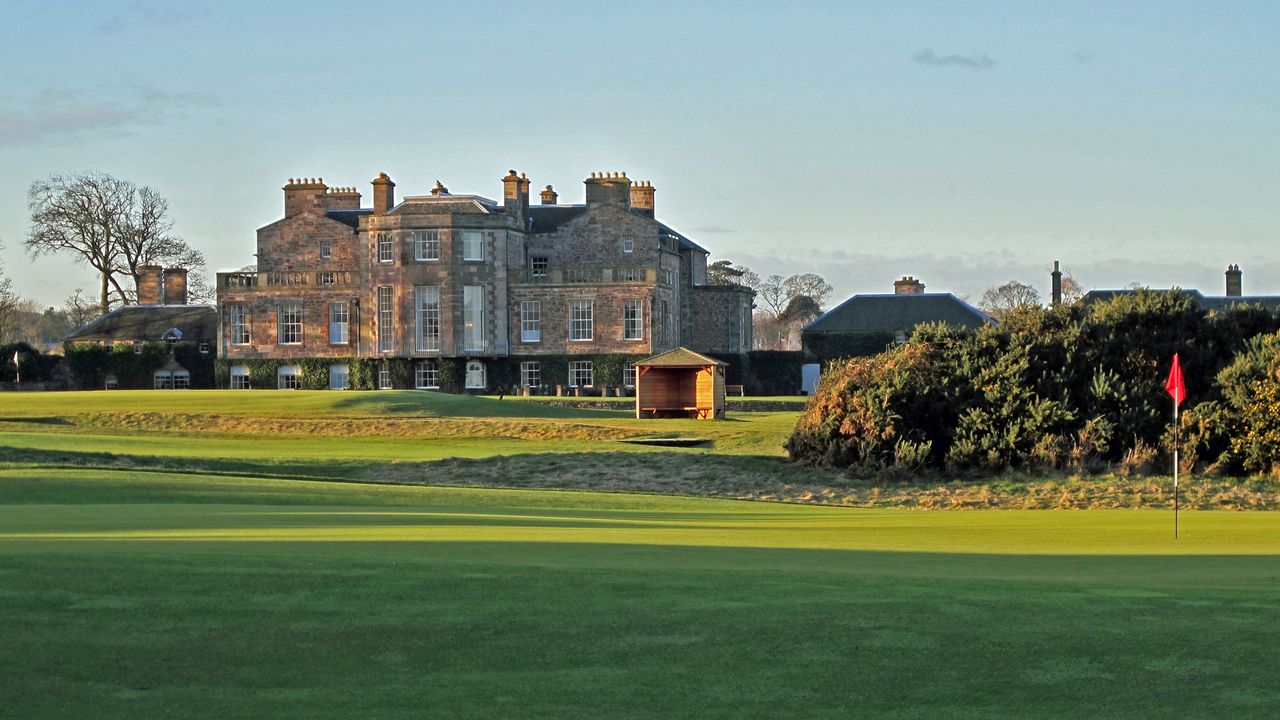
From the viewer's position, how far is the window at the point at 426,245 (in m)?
71.3

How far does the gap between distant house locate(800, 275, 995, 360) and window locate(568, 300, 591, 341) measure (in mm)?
12493

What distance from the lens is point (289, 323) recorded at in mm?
74062

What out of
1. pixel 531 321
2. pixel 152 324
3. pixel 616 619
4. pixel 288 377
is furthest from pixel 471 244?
pixel 616 619

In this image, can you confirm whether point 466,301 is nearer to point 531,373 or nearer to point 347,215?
point 531,373

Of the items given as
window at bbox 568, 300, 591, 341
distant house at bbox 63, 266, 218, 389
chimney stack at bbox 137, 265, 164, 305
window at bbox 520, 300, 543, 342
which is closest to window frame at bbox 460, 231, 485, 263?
window at bbox 520, 300, 543, 342

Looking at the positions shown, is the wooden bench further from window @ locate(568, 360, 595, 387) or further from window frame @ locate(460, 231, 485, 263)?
window frame @ locate(460, 231, 485, 263)

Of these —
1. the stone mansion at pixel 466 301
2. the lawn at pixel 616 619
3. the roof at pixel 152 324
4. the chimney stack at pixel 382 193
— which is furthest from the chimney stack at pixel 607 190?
the lawn at pixel 616 619

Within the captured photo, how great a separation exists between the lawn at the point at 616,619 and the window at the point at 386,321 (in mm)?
55935

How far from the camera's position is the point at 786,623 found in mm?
8766

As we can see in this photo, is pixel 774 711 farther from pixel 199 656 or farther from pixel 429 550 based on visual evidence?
pixel 429 550


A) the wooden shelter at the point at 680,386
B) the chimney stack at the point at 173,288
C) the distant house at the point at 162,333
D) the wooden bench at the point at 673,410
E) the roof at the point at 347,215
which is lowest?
the wooden bench at the point at 673,410

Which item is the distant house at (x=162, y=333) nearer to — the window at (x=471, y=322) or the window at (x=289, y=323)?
the window at (x=289, y=323)

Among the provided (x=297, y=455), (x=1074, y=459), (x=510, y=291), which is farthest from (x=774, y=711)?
(x=510, y=291)

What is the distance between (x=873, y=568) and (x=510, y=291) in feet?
204
